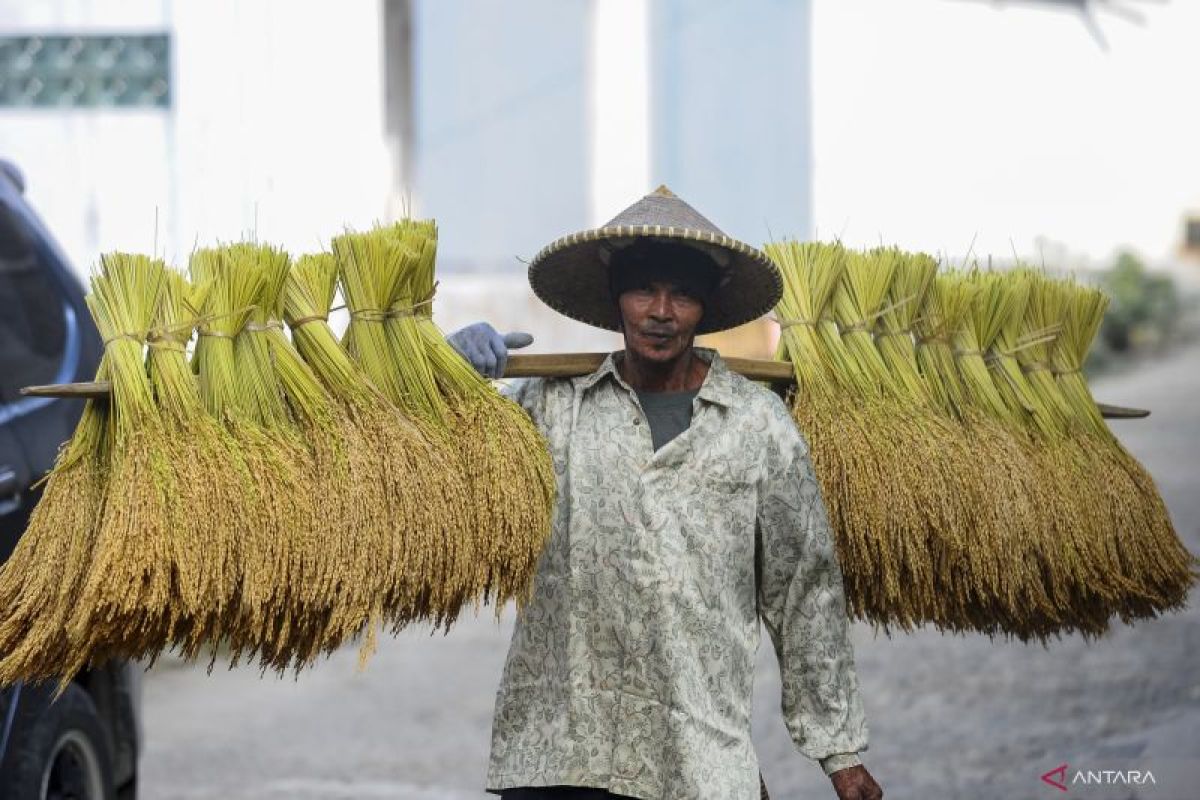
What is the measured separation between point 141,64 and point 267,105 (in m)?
0.66

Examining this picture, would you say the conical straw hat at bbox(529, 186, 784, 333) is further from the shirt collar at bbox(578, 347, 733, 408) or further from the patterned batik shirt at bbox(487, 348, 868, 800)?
the patterned batik shirt at bbox(487, 348, 868, 800)

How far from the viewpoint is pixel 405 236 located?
10.6 ft

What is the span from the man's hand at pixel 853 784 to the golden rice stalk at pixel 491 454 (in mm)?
667

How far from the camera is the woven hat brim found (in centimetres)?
326

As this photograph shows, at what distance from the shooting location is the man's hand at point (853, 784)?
326cm

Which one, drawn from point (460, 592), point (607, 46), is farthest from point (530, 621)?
point (607, 46)

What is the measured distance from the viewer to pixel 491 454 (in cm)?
312

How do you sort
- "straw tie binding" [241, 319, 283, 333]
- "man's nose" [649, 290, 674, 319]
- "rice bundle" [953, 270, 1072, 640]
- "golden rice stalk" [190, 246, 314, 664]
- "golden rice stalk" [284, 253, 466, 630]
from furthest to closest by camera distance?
"rice bundle" [953, 270, 1072, 640], "man's nose" [649, 290, 674, 319], "straw tie binding" [241, 319, 283, 333], "golden rice stalk" [284, 253, 466, 630], "golden rice stalk" [190, 246, 314, 664]

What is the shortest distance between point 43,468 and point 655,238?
5.39 feet

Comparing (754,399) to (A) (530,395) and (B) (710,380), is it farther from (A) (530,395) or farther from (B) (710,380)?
(A) (530,395)

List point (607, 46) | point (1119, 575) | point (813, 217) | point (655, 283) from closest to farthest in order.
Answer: point (655, 283) → point (1119, 575) → point (607, 46) → point (813, 217)

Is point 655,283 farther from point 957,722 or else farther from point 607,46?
point 607,46

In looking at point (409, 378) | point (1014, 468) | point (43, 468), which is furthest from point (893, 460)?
point (43, 468)

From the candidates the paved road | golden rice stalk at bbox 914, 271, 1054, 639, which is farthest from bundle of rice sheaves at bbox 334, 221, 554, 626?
the paved road
